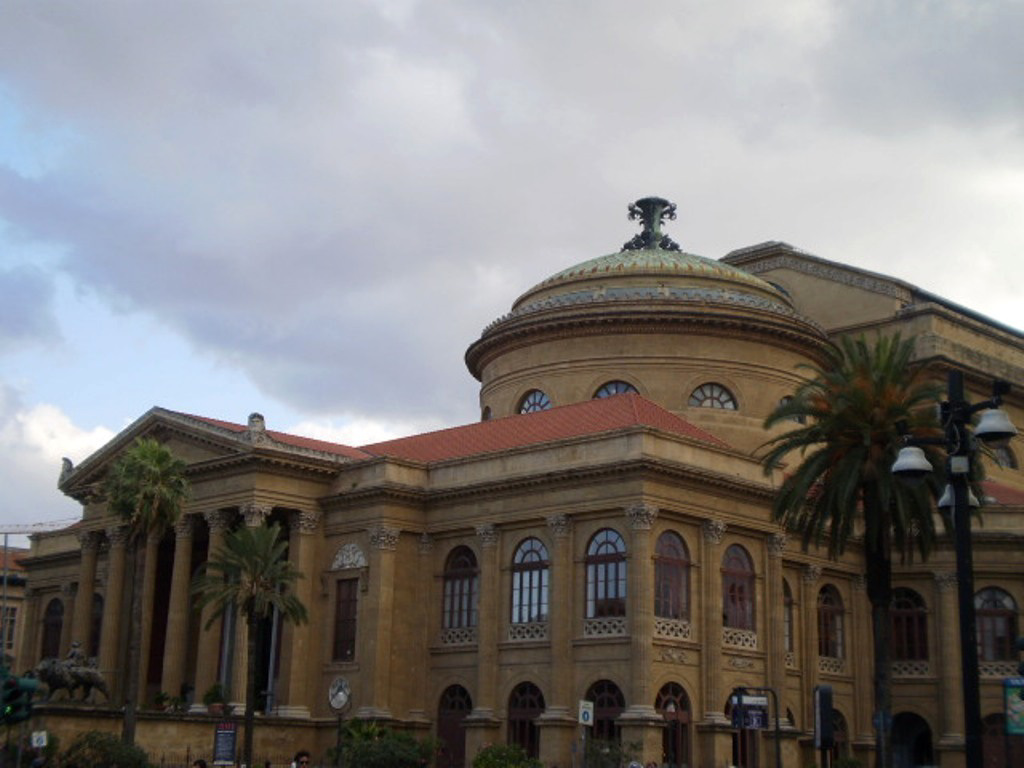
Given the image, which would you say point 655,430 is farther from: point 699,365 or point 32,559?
point 32,559

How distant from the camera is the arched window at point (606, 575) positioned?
41938 millimetres

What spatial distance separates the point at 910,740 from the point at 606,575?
17.3 metres

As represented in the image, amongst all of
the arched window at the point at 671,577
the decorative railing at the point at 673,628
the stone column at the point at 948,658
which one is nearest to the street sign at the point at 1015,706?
the decorative railing at the point at 673,628

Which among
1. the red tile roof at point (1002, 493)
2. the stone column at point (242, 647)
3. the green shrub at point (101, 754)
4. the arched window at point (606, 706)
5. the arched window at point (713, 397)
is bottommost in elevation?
the green shrub at point (101, 754)

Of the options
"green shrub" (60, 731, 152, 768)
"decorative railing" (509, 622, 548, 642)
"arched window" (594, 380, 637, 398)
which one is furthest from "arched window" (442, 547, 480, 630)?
"green shrub" (60, 731, 152, 768)

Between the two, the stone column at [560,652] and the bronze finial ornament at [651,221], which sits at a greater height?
the bronze finial ornament at [651,221]

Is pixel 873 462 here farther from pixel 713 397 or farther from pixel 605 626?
pixel 713 397

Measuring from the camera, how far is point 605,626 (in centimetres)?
4197

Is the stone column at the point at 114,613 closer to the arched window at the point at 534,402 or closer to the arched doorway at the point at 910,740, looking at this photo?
the arched window at the point at 534,402

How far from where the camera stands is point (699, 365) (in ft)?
176

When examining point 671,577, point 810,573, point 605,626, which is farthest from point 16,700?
point 810,573

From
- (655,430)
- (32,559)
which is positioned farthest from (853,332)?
(32,559)

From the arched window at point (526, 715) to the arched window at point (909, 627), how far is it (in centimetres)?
1597

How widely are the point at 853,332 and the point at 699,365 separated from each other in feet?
42.5
